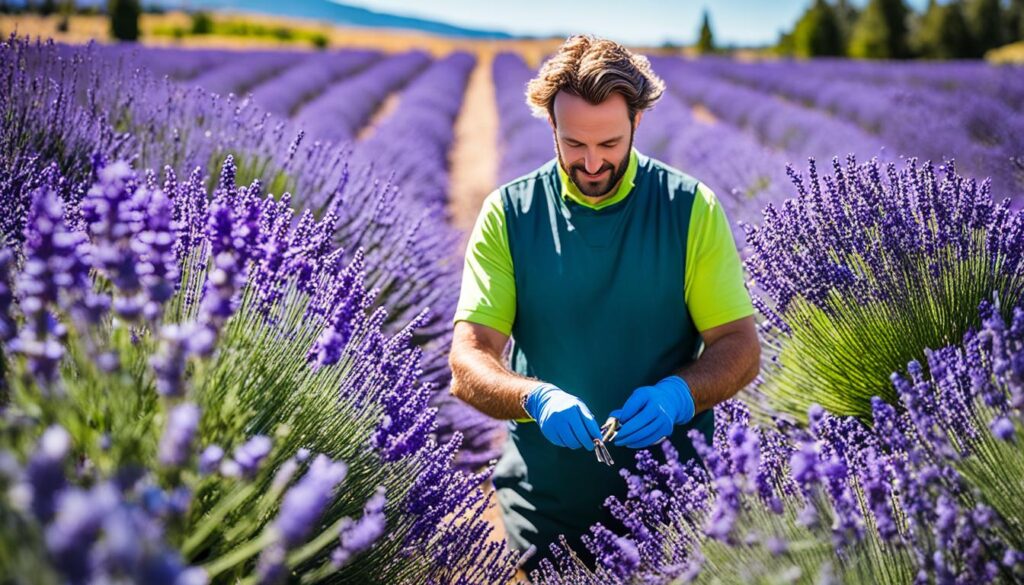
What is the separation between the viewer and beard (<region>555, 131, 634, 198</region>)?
2225 mm

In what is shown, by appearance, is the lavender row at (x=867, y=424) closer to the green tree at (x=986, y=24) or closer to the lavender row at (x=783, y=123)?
the lavender row at (x=783, y=123)

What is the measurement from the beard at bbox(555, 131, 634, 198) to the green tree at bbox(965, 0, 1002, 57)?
42143 mm

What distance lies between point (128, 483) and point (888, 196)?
1.95 meters

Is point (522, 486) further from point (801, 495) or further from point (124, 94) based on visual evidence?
point (124, 94)

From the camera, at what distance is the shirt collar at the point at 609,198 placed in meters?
2.33

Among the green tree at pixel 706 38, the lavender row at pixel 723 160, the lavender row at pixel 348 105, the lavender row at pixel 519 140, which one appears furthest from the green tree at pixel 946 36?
the lavender row at pixel 723 160

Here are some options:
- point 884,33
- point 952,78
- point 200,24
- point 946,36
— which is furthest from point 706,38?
point 952,78

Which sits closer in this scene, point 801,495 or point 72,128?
point 801,495

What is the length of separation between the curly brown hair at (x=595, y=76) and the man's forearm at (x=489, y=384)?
2.28 ft

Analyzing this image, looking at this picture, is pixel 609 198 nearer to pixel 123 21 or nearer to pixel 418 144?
pixel 418 144

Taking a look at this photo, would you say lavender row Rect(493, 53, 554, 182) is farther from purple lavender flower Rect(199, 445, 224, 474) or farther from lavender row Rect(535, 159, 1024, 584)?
purple lavender flower Rect(199, 445, 224, 474)

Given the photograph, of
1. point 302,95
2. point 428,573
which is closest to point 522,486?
point 428,573

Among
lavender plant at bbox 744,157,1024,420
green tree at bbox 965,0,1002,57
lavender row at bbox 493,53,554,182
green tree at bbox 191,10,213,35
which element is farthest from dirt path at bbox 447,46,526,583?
green tree at bbox 965,0,1002,57

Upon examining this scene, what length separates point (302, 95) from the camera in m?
13.5
